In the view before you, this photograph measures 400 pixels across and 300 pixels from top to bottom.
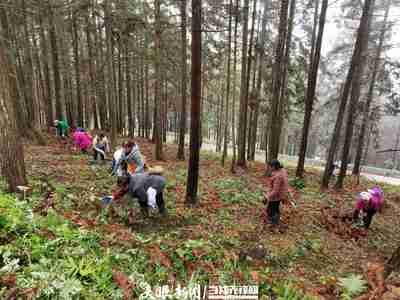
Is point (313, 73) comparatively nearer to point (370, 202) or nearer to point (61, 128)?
point (370, 202)

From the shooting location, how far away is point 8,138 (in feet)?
16.1

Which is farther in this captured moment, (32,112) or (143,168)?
(32,112)

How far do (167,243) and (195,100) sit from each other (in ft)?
12.8

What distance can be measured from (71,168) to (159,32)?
715cm

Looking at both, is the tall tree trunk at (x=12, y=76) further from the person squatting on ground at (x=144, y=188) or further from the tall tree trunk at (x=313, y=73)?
the tall tree trunk at (x=313, y=73)

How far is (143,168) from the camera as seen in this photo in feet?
22.7

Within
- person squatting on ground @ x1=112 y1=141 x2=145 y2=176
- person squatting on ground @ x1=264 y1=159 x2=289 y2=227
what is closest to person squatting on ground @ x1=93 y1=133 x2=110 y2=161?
person squatting on ground @ x1=112 y1=141 x2=145 y2=176

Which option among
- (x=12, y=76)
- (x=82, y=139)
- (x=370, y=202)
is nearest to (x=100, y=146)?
(x=82, y=139)

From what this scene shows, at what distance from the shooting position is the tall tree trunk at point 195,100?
627 cm

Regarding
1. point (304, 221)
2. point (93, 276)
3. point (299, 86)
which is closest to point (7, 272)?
point (93, 276)

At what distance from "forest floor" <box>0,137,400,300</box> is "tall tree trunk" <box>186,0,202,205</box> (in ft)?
2.67

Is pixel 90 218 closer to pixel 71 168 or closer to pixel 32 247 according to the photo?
pixel 32 247

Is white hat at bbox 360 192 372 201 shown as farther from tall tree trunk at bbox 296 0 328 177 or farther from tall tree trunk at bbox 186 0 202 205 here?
tall tree trunk at bbox 186 0 202 205

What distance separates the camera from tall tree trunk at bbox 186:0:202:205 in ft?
20.6
